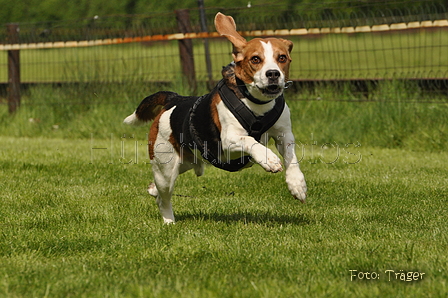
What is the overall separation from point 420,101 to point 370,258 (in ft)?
20.3

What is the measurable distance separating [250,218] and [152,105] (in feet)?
4.07

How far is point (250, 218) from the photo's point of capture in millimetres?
5016

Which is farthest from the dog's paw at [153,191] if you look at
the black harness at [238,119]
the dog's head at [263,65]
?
the dog's head at [263,65]

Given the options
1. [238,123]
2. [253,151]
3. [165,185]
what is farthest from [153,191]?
[253,151]

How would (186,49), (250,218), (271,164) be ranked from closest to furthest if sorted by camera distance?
(271,164) → (250,218) → (186,49)

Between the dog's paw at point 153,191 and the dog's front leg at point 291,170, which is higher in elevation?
the dog's front leg at point 291,170

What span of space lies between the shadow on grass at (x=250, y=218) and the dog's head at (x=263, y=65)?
3.44 ft

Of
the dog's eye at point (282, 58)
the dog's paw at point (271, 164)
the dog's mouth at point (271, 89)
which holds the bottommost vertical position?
the dog's paw at point (271, 164)

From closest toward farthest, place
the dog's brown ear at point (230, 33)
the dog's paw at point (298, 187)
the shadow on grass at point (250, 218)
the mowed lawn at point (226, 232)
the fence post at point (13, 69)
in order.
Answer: the mowed lawn at point (226, 232) < the dog's paw at point (298, 187) < the dog's brown ear at point (230, 33) < the shadow on grass at point (250, 218) < the fence post at point (13, 69)

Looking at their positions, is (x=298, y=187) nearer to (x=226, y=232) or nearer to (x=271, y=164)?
(x=271, y=164)

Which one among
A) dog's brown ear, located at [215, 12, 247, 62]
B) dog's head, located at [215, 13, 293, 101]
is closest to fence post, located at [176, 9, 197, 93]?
dog's brown ear, located at [215, 12, 247, 62]

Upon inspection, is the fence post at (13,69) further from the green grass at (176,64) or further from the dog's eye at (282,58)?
the dog's eye at (282,58)

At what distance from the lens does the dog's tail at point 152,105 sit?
5320mm

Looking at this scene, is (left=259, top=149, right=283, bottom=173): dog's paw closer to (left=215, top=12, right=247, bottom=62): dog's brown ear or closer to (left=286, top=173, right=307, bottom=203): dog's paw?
(left=286, top=173, right=307, bottom=203): dog's paw
